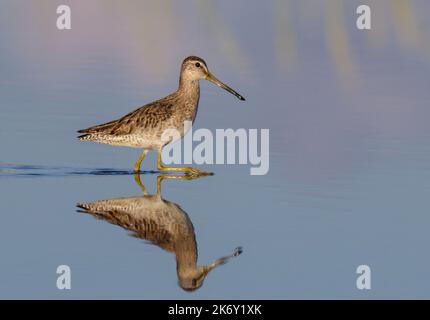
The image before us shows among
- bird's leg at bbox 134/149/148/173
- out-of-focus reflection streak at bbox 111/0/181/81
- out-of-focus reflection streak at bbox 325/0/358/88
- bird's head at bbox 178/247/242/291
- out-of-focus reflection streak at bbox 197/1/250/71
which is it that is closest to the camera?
bird's head at bbox 178/247/242/291

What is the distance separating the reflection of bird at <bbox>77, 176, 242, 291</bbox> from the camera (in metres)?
10.5

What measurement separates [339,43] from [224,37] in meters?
1.91

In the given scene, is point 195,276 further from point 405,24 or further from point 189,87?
point 405,24

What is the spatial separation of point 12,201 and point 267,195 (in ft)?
8.28

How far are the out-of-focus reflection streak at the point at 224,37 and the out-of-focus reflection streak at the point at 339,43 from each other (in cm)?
151

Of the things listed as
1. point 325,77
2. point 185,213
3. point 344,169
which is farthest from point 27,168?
point 325,77

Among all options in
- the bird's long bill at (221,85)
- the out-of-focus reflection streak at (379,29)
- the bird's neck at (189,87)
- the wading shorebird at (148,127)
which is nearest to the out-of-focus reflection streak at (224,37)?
the out-of-focus reflection streak at (379,29)

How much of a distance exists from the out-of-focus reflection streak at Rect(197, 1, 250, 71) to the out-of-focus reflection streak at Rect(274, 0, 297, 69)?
0.62 m

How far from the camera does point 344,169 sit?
46.4 ft

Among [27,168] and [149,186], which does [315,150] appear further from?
[27,168]

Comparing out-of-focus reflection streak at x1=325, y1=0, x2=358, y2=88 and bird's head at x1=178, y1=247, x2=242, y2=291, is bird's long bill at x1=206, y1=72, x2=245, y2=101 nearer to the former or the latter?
out-of-focus reflection streak at x1=325, y1=0, x2=358, y2=88

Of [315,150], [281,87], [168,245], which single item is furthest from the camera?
[281,87]

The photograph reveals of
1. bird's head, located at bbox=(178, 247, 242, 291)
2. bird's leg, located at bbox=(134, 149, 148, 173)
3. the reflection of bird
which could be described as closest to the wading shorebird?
bird's leg, located at bbox=(134, 149, 148, 173)

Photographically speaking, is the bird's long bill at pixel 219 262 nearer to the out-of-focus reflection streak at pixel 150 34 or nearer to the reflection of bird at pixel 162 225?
the reflection of bird at pixel 162 225
